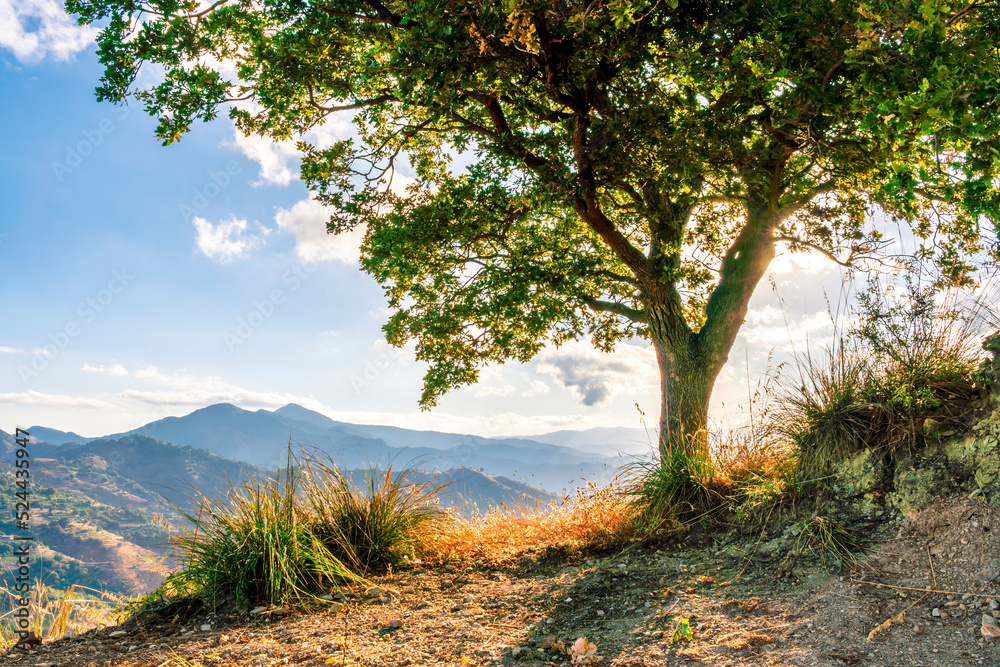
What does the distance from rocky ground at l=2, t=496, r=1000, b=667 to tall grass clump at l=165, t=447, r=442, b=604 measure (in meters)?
0.28

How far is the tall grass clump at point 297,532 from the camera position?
4.59 meters

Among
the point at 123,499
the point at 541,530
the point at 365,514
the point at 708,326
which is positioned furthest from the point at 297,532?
the point at 123,499

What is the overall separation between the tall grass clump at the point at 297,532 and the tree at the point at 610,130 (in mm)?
3459

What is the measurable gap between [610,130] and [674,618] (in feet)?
16.5

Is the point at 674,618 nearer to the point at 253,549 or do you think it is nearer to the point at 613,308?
the point at 253,549

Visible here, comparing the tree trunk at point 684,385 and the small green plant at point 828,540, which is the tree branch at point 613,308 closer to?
the tree trunk at point 684,385

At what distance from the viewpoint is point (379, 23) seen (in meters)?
5.71

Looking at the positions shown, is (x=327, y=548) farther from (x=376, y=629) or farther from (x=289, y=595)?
(x=376, y=629)

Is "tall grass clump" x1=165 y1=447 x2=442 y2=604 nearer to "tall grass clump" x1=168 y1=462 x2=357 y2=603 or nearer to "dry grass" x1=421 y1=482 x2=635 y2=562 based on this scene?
"tall grass clump" x1=168 y1=462 x2=357 y2=603

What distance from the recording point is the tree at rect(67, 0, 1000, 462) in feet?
11.2

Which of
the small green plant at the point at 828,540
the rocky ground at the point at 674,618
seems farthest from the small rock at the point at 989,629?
the small green plant at the point at 828,540

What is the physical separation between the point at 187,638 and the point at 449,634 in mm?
1996

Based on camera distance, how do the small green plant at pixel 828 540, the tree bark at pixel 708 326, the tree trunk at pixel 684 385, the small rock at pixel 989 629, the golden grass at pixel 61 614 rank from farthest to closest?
the tree bark at pixel 708 326
the tree trunk at pixel 684 385
the golden grass at pixel 61 614
the small green plant at pixel 828 540
the small rock at pixel 989 629

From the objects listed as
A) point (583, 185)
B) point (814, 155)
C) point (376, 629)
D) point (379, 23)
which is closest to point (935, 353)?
point (814, 155)
